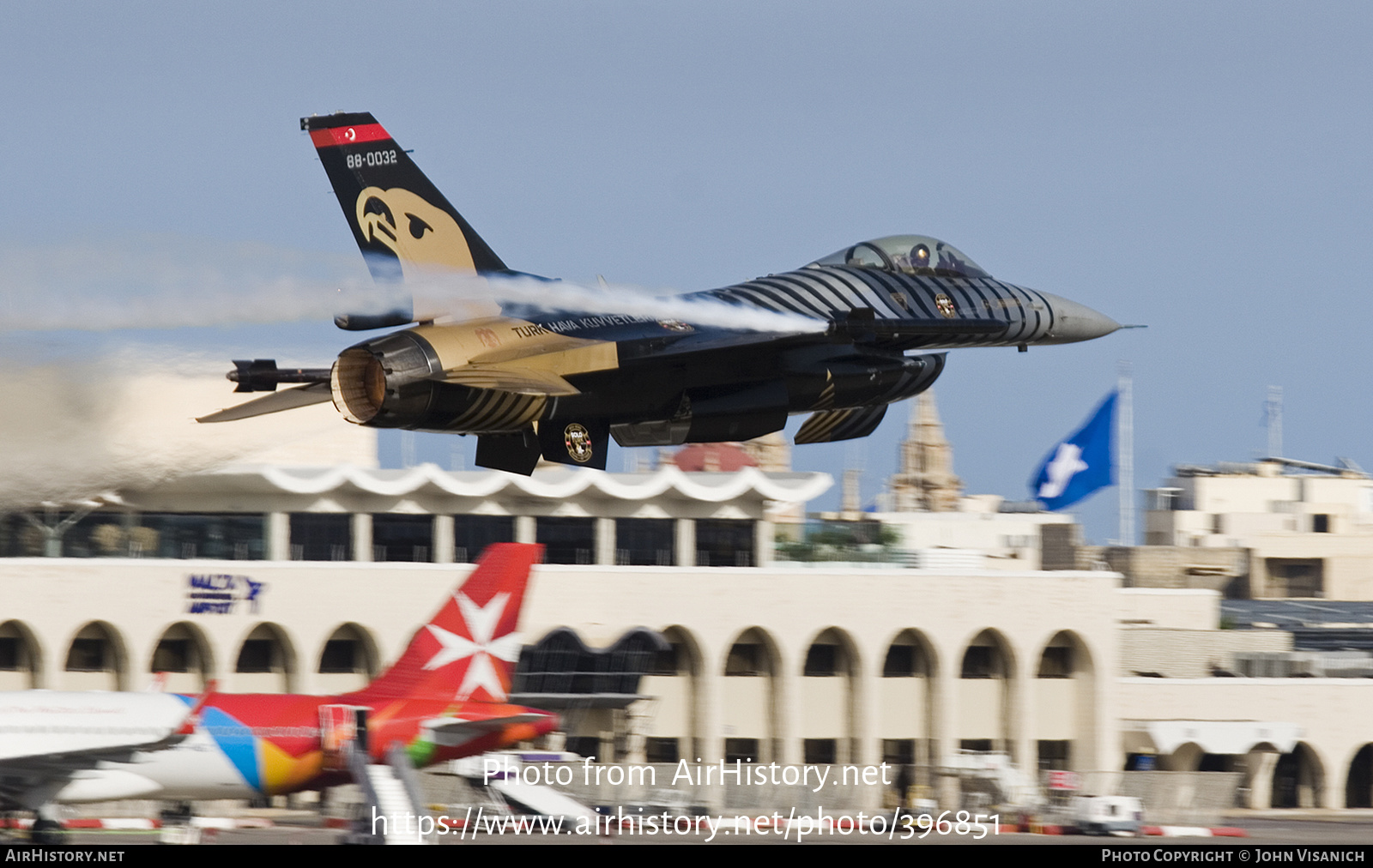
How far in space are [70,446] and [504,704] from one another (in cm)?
1980

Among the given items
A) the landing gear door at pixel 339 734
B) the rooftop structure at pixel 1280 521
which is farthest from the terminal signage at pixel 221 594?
the rooftop structure at pixel 1280 521

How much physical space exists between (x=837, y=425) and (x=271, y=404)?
9.47 m

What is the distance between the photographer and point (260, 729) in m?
40.3

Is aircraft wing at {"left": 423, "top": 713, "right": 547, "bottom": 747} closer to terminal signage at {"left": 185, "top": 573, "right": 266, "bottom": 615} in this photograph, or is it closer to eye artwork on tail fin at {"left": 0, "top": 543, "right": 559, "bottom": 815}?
eye artwork on tail fin at {"left": 0, "top": 543, "right": 559, "bottom": 815}

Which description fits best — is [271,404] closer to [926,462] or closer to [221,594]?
[221,594]

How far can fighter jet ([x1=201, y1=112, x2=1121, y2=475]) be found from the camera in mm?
23047

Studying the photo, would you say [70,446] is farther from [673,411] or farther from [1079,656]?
[1079,656]

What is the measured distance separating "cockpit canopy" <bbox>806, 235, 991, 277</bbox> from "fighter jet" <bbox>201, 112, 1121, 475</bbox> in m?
0.03

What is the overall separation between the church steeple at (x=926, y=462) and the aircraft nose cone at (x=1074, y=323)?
476 ft

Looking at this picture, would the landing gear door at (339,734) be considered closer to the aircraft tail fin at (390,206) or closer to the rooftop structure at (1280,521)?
the aircraft tail fin at (390,206)

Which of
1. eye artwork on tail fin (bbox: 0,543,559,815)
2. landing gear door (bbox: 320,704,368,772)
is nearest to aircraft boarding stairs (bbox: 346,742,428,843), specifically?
landing gear door (bbox: 320,704,368,772)

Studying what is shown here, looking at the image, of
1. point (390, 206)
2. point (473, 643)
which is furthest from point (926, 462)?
point (390, 206)

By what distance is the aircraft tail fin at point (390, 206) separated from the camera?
25.1m

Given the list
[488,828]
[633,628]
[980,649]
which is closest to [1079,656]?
[980,649]
